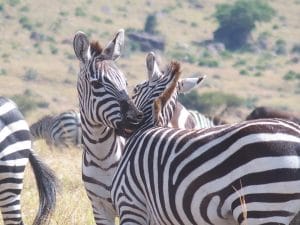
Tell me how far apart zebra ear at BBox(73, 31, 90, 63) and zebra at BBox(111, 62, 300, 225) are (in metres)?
1.58

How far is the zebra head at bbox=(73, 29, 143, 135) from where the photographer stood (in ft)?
22.3

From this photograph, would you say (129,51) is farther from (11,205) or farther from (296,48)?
(11,205)

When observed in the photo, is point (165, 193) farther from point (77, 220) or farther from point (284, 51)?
point (284, 51)

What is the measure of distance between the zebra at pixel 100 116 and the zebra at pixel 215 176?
3.74ft

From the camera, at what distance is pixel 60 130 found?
2042 centimetres

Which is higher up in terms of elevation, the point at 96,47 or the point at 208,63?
the point at 208,63

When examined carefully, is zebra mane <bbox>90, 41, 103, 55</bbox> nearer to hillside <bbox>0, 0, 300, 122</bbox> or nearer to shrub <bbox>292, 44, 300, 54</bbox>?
hillside <bbox>0, 0, 300, 122</bbox>

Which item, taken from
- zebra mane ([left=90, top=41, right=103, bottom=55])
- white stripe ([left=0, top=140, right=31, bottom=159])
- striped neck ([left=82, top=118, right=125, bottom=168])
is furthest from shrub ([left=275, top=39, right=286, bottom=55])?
striped neck ([left=82, top=118, right=125, bottom=168])

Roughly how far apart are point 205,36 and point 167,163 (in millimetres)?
74788

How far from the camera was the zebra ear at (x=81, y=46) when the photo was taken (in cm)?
717

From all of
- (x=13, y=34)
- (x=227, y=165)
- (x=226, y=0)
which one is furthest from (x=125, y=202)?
(x=226, y=0)

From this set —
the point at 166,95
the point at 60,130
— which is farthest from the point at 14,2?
the point at 166,95

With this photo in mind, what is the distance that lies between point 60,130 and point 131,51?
47558 millimetres

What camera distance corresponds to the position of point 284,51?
246 feet
